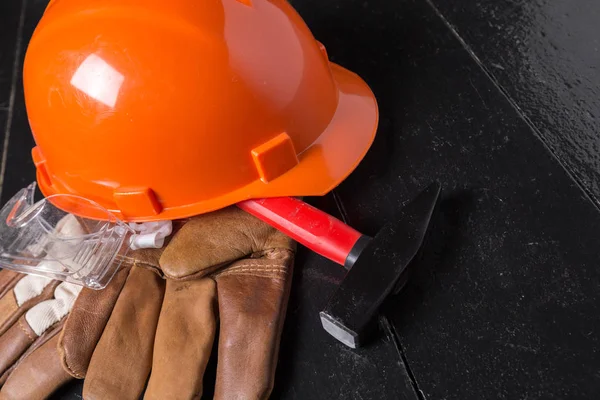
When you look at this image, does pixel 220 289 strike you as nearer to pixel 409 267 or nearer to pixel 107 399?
pixel 107 399

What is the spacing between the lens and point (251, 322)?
1.30m

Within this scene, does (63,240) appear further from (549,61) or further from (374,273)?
(549,61)

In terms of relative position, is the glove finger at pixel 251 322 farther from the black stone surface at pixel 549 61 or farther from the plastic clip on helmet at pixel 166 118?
the black stone surface at pixel 549 61

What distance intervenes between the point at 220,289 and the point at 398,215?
0.43 meters

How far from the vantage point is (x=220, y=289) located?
1.37 m

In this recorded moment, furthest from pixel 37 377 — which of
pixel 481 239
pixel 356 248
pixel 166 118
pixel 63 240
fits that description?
pixel 481 239

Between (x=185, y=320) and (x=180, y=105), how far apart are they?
0.47 meters

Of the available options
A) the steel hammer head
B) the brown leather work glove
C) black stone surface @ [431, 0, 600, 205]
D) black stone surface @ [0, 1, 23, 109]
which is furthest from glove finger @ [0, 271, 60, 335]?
black stone surface @ [431, 0, 600, 205]

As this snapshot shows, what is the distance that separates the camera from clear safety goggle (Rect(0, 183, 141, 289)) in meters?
1.41

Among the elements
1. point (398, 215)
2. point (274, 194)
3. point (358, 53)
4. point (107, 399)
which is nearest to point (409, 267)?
point (398, 215)

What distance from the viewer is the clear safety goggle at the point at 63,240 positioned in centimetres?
141

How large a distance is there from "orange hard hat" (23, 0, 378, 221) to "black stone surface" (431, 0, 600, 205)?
52cm

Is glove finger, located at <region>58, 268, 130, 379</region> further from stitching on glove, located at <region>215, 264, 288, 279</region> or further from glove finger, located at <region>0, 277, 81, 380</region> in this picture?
stitching on glove, located at <region>215, 264, 288, 279</region>

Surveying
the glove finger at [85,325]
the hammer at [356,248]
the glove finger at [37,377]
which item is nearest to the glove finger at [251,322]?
the hammer at [356,248]
